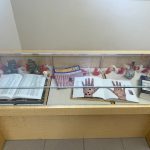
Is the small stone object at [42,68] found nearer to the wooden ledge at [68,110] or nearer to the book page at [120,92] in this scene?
→ the wooden ledge at [68,110]

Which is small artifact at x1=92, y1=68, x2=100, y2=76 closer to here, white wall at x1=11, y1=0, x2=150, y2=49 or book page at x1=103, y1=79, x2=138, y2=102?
book page at x1=103, y1=79, x2=138, y2=102

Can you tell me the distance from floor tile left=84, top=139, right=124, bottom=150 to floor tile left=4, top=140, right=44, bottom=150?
→ 0.37 meters

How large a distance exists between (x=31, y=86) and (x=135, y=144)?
97 cm


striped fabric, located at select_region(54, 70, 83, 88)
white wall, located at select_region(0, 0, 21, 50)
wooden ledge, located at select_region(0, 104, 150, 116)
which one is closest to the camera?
wooden ledge, located at select_region(0, 104, 150, 116)

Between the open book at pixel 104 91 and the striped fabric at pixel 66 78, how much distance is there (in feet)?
0.16

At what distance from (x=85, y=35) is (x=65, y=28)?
0.21 meters

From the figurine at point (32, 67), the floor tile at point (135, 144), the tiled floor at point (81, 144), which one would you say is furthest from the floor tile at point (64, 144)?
the figurine at point (32, 67)

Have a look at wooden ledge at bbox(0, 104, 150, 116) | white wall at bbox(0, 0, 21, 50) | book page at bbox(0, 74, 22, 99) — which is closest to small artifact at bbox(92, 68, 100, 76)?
wooden ledge at bbox(0, 104, 150, 116)

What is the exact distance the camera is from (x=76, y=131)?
1.27 meters

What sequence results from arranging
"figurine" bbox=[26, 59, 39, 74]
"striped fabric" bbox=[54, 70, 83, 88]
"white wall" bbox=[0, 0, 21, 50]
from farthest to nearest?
1. "white wall" bbox=[0, 0, 21, 50]
2. "figurine" bbox=[26, 59, 39, 74]
3. "striped fabric" bbox=[54, 70, 83, 88]

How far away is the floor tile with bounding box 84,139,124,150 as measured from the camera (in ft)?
4.24

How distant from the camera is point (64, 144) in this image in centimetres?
130

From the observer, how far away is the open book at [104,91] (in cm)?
102

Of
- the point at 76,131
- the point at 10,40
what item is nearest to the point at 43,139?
the point at 76,131
